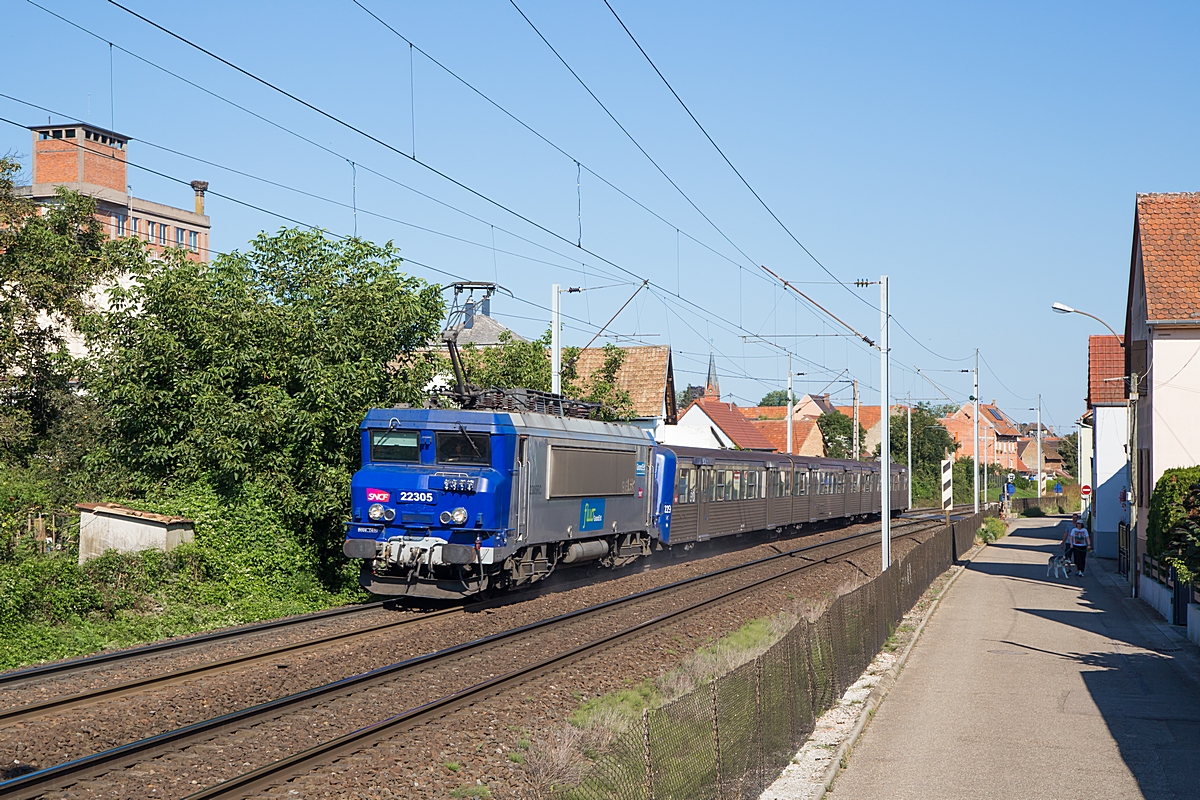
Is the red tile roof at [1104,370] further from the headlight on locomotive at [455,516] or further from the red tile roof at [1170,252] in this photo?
the headlight on locomotive at [455,516]

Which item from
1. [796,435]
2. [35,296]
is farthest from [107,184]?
[35,296]

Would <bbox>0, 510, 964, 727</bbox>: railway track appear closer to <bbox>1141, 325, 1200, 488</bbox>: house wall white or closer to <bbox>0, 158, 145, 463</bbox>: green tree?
<bbox>0, 158, 145, 463</bbox>: green tree

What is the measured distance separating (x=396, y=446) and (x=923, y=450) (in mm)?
72730

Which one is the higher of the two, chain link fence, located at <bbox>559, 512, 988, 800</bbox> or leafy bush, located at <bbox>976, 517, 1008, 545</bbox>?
chain link fence, located at <bbox>559, 512, 988, 800</bbox>

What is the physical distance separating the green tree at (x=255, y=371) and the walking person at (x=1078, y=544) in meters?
19.6

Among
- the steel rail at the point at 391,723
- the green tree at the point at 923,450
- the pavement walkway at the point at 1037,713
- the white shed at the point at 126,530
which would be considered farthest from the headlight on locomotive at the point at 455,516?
the green tree at the point at 923,450

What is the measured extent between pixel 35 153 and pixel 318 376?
6975cm

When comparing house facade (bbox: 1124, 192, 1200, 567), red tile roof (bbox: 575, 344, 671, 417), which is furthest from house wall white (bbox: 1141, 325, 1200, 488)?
red tile roof (bbox: 575, 344, 671, 417)

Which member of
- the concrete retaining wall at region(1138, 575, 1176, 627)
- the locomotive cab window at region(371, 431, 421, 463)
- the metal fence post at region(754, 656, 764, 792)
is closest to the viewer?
the metal fence post at region(754, 656, 764, 792)

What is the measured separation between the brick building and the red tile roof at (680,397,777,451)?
109 feet

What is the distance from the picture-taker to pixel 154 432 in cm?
2086

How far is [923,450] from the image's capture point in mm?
86250

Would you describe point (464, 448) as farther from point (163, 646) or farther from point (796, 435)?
point (796, 435)

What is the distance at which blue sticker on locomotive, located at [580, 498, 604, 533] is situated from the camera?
71.1 feet
